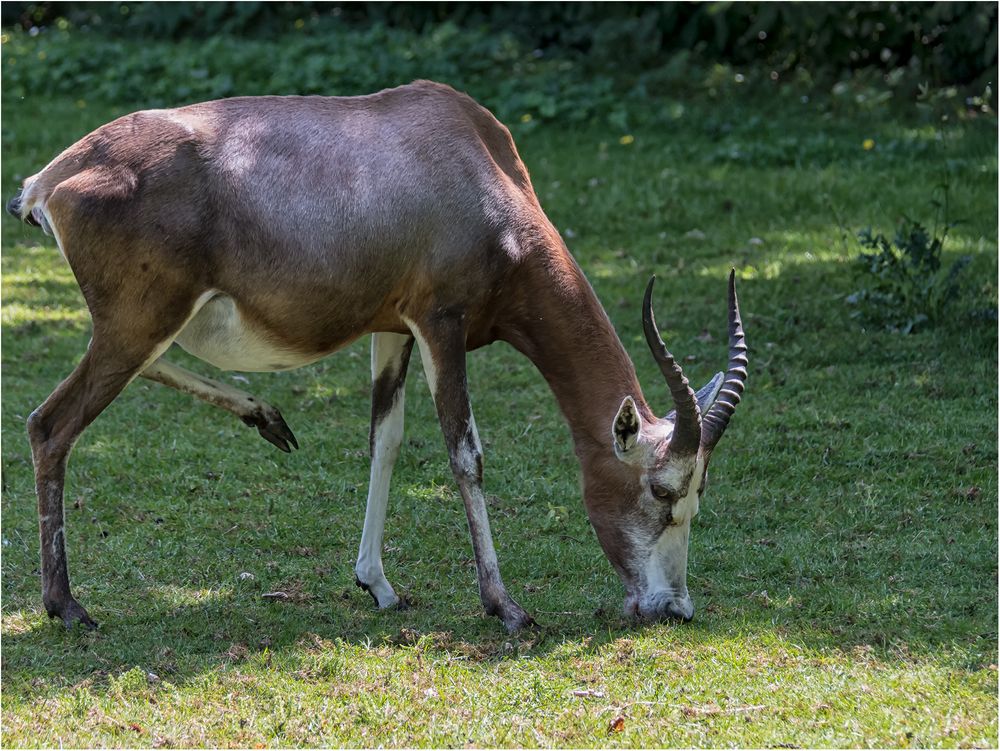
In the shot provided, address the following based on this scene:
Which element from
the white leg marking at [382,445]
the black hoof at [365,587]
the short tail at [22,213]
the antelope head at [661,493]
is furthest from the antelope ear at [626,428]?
the short tail at [22,213]

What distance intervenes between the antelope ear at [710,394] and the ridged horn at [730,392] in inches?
2.8

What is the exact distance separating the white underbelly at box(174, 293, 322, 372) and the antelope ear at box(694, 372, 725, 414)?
1.76 metres

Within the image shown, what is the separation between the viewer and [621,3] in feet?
51.3

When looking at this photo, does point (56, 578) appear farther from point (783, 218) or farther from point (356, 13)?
point (356, 13)

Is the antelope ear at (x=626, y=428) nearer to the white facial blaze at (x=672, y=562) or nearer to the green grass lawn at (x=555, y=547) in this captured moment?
the white facial blaze at (x=672, y=562)

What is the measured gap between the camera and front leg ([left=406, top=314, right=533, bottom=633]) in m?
5.90

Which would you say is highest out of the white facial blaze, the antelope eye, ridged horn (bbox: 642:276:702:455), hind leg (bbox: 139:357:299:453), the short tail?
the short tail

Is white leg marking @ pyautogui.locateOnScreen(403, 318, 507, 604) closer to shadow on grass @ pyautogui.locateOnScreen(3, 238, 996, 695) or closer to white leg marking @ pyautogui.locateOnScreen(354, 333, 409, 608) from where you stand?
shadow on grass @ pyautogui.locateOnScreen(3, 238, 996, 695)

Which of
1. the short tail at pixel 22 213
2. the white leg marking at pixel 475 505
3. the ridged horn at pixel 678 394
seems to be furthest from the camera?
the white leg marking at pixel 475 505

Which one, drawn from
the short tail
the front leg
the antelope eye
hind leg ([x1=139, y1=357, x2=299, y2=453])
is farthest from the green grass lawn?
the short tail

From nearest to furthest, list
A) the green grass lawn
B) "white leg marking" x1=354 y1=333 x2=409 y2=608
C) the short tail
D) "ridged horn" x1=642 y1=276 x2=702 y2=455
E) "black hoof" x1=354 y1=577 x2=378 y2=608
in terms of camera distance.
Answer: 1. the green grass lawn
2. "ridged horn" x1=642 y1=276 x2=702 y2=455
3. the short tail
4. "black hoof" x1=354 y1=577 x2=378 y2=608
5. "white leg marking" x1=354 y1=333 x2=409 y2=608

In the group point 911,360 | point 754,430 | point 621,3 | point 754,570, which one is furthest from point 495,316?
point 621,3

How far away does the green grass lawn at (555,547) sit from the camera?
5.05m

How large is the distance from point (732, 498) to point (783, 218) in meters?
5.30
